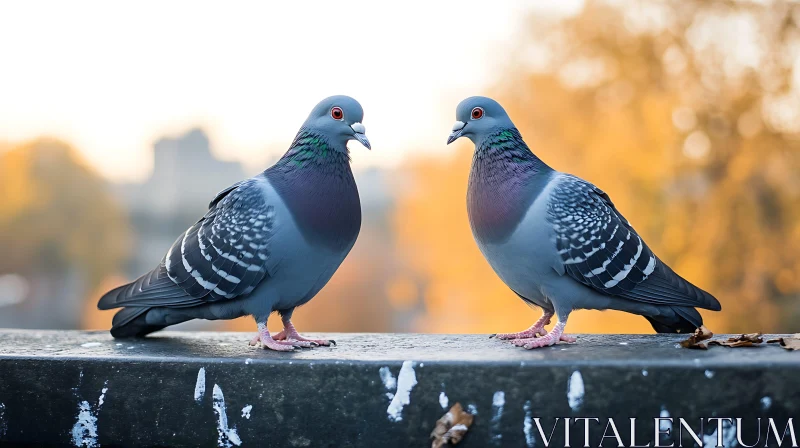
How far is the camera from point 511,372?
294 centimetres

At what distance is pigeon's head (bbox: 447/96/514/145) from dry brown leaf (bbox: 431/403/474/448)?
137 cm

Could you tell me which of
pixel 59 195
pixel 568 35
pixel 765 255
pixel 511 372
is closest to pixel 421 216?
pixel 568 35

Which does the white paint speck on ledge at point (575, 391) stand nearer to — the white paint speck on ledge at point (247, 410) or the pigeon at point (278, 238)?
the pigeon at point (278, 238)

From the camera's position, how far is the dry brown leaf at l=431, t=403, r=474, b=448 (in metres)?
2.91

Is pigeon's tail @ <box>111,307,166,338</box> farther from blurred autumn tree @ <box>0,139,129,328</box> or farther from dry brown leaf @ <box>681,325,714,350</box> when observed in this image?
blurred autumn tree @ <box>0,139,129,328</box>

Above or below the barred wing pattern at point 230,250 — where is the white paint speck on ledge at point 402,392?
below

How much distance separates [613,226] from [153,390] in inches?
92.9

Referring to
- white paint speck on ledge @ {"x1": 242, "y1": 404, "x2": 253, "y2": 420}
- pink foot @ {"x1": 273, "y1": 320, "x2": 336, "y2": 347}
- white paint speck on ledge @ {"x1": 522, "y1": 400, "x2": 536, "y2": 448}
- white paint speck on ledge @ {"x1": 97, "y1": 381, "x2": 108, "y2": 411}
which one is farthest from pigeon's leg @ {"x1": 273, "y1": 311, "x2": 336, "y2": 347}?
white paint speck on ledge @ {"x1": 522, "y1": 400, "x2": 536, "y2": 448}

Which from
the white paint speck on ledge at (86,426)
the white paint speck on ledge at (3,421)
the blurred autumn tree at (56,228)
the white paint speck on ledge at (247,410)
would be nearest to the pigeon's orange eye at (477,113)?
the white paint speck on ledge at (247,410)

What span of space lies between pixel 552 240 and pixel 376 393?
110cm

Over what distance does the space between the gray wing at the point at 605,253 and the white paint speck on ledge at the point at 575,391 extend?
23.5 inches

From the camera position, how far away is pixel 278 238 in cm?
332

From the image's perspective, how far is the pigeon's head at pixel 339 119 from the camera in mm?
3453

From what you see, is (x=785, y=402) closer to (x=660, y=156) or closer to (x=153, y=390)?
(x=153, y=390)
